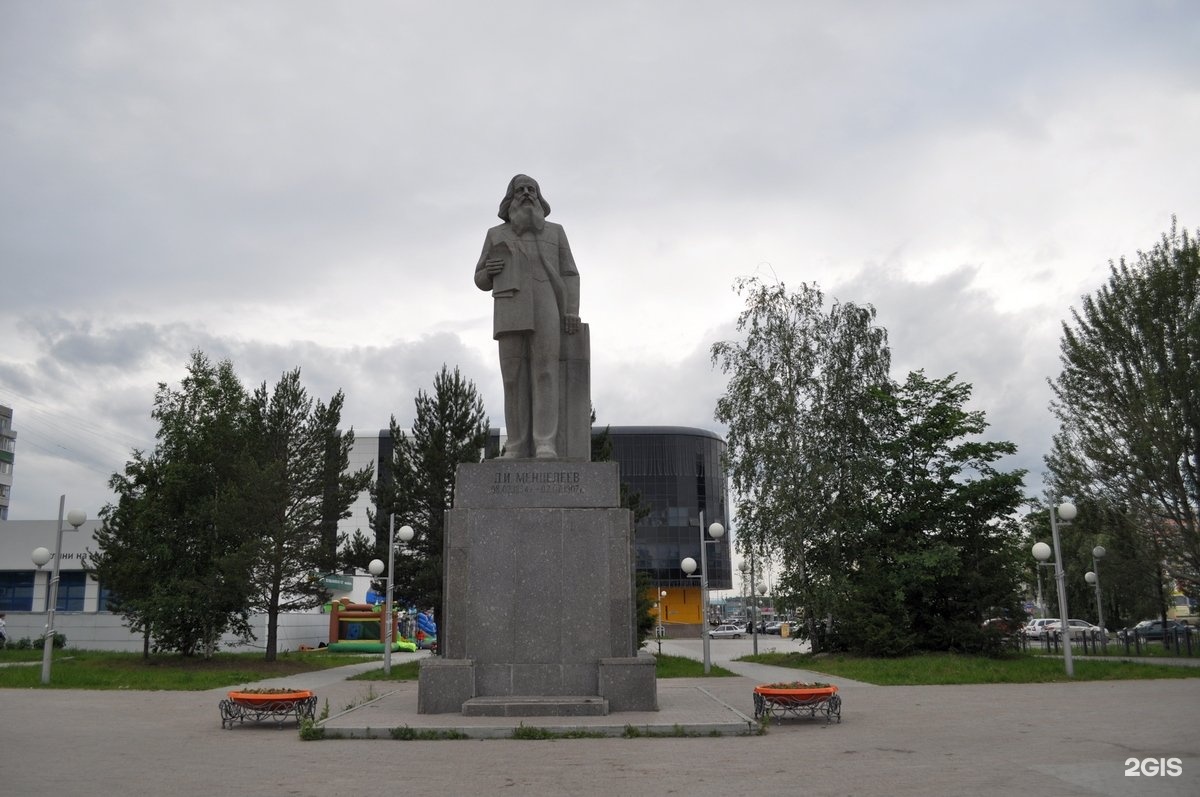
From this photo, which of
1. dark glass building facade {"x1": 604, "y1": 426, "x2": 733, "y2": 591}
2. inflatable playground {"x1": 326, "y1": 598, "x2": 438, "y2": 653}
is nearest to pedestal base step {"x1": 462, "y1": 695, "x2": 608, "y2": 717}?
inflatable playground {"x1": 326, "y1": 598, "x2": 438, "y2": 653}

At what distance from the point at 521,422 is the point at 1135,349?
19.3 m

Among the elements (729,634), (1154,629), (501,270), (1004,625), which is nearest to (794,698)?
(501,270)

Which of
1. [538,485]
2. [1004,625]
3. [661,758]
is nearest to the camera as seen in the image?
[661,758]

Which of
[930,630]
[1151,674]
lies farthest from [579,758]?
[930,630]

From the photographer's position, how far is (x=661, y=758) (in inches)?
342

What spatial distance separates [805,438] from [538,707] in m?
17.6

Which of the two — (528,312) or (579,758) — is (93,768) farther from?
(528,312)

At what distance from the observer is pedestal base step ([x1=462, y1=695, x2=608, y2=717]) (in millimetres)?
10680

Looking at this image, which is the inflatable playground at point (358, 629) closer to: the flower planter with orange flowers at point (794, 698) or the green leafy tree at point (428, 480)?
the green leafy tree at point (428, 480)

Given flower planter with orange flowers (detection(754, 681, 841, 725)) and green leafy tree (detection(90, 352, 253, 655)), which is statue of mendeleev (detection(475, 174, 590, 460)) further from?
green leafy tree (detection(90, 352, 253, 655))

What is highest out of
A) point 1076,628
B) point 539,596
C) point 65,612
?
point 539,596

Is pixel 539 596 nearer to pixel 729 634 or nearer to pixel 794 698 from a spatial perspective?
pixel 794 698

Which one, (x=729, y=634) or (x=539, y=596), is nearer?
(x=539, y=596)

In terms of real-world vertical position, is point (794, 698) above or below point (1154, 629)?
above
